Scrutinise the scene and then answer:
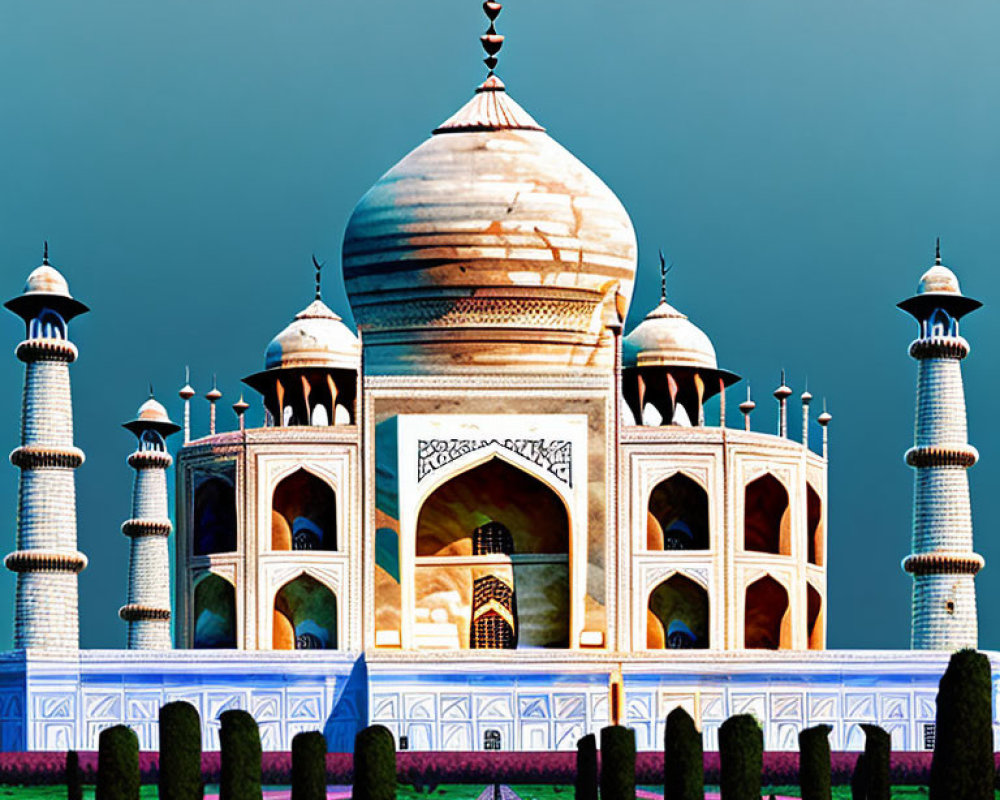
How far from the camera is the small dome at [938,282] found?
29656 millimetres

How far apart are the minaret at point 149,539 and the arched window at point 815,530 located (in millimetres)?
6725

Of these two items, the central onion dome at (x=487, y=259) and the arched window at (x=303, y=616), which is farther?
the central onion dome at (x=487, y=259)

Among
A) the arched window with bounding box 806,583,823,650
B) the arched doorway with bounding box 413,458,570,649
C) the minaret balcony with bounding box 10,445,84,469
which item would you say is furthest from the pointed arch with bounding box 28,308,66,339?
the arched window with bounding box 806,583,823,650

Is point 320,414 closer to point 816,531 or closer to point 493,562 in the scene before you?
point 493,562

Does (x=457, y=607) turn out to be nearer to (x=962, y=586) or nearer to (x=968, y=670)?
(x=962, y=586)

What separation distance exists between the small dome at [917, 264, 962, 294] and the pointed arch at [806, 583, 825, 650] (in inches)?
135

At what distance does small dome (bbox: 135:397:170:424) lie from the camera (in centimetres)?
3212

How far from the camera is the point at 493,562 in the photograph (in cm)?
2966

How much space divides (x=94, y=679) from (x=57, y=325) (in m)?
3.48

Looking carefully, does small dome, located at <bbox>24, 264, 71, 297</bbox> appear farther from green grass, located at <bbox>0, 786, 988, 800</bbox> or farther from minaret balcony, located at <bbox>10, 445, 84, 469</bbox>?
green grass, located at <bbox>0, 786, 988, 800</bbox>

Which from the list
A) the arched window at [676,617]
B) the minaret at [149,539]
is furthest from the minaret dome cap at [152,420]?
the arched window at [676,617]

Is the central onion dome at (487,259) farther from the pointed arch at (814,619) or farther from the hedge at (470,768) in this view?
the hedge at (470,768)

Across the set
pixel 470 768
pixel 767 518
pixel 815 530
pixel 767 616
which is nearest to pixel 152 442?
pixel 767 518

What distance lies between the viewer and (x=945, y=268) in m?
30.1
